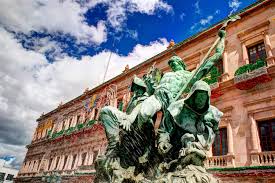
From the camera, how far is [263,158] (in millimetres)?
9430

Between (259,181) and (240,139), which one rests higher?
(240,139)

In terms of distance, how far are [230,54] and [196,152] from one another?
12.4m

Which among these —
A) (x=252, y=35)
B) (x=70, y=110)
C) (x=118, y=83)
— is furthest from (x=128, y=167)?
(x=70, y=110)

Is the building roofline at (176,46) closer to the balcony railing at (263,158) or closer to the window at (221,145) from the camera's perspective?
the window at (221,145)

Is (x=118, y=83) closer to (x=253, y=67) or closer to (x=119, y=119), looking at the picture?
(x=253, y=67)

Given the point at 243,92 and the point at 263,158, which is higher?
the point at 243,92

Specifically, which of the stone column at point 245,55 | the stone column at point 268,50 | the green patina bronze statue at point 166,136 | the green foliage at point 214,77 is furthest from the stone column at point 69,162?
the green patina bronze statue at point 166,136

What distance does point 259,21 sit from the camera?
1249 cm

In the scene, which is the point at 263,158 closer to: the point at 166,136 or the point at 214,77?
the point at 214,77

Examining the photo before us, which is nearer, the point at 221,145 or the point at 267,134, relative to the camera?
the point at 267,134

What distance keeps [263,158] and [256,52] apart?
18.4ft

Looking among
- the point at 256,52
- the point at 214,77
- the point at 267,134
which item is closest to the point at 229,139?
the point at 267,134

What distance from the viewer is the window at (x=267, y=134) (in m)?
9.97

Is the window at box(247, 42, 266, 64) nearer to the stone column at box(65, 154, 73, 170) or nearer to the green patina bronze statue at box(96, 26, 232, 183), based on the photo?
the green patina bronze statue at box(96, 26, 232, 183)
